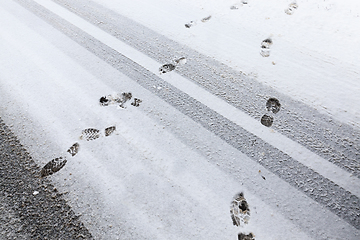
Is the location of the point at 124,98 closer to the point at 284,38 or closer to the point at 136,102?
the point at 136,102

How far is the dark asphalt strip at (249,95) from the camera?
65.6 inches

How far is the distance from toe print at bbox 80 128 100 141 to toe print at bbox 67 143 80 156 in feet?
0.25

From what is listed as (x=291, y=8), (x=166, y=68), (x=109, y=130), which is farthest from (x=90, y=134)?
(x=291, y=8)

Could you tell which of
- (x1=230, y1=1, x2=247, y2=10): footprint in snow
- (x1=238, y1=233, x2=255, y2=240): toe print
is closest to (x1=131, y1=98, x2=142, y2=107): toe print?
(x1=238, y1=233, x2=255, y2=240): toe print

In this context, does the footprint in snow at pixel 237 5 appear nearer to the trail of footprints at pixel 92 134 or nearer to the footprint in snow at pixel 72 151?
the trail of footprints at pixel 92 134

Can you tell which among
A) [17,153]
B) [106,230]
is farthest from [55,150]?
[106,230]

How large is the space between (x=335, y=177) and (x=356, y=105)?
75 cm

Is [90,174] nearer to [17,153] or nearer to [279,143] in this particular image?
[17,153]

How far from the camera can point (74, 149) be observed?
1749 millimetres

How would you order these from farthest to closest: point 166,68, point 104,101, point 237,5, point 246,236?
point 237,5
point 166,68
point 104,101
point 246,236

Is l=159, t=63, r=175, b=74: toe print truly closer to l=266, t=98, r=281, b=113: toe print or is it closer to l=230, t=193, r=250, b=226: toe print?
l=266, t=98, r=281, b=113: toe print

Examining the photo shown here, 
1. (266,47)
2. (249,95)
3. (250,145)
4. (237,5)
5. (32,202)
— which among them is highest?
(237,5)

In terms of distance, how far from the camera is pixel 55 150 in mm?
1747

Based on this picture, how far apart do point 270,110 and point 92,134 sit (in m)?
1.41
